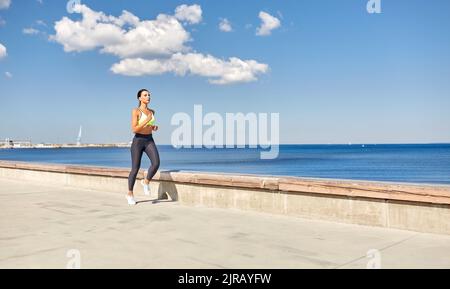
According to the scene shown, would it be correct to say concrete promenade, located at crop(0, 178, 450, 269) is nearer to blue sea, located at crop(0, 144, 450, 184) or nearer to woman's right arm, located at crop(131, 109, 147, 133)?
woman's right arm, located at crop(131, 109, 147, 133)

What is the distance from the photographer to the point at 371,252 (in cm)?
390

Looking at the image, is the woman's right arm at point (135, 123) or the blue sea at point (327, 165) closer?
the woman's right arm at point (135, 123)

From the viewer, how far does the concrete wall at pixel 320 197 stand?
4613 mm

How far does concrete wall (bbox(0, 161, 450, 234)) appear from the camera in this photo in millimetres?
4613


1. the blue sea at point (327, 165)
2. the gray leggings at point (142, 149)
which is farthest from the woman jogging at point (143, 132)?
the blue sea at point (327, 165)

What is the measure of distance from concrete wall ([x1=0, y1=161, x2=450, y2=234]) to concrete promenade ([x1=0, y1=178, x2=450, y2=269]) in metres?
0.15

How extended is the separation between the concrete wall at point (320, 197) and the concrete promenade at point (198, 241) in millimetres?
147

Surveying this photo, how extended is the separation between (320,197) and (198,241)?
2.00 metres

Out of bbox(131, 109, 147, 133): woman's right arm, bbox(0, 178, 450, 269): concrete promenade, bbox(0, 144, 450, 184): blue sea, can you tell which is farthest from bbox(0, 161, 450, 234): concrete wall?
bbox(0, 144, 450, 184): blue sea

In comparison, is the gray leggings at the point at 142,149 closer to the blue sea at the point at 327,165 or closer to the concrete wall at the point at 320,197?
the concrete wall at the point at 320,197

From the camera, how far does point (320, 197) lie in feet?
18.1
